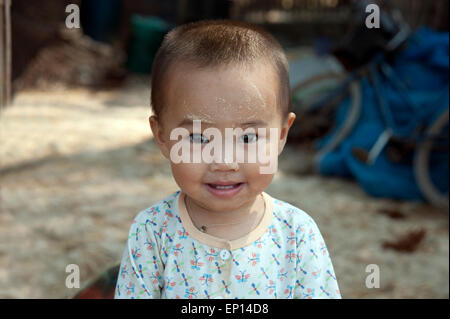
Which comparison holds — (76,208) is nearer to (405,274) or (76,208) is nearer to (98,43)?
Result: (405,274)

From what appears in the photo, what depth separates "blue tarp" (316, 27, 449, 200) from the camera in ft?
11.8

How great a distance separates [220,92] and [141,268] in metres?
0.52

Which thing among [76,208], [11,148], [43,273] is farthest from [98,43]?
[43,273]

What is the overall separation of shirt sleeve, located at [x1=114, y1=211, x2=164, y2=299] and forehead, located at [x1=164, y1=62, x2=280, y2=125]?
1.17 feet

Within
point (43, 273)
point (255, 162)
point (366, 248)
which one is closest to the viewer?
point (255, 162)

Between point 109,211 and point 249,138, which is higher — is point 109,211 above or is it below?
below

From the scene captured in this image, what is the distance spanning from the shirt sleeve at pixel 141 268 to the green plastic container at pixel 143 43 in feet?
25.9

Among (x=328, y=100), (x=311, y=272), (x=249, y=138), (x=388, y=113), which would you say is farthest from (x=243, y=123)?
(x=328, y=100)

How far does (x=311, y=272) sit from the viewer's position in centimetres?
144

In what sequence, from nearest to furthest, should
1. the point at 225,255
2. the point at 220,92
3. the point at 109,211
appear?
1. the point at 220,92
2. the point at 225,255
3. the point at 109,211

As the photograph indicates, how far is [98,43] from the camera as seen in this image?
30.7 ft

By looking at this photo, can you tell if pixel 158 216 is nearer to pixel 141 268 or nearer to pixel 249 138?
pixel 141 268

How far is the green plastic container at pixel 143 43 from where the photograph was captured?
29.8 feet

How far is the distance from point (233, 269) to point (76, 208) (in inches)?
87.1
